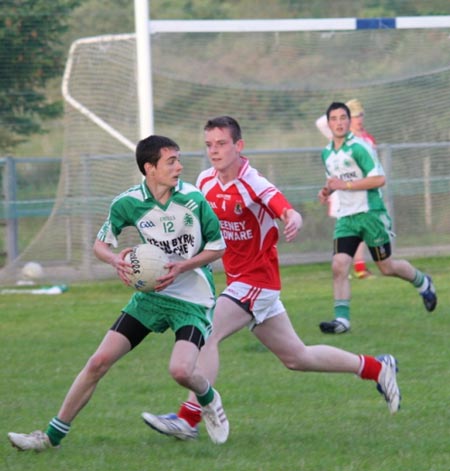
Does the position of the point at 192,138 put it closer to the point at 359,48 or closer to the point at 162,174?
the point at 359,48

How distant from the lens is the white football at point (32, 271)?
14438mm

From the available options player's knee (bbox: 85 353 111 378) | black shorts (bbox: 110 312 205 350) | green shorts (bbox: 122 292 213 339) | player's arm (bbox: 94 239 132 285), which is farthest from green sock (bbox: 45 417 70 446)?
player's arm (bbox: 94 239 132 285)

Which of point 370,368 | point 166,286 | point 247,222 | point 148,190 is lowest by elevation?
point 370,368

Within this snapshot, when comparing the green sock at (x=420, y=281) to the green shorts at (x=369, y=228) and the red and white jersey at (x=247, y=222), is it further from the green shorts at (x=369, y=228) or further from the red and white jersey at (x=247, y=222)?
the red and white jersey at (x=247, y=222)

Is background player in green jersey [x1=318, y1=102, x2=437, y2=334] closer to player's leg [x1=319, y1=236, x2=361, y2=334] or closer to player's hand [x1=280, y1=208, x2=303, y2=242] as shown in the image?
player's leg [x1=319, y1=236, x2=361, y2=334]

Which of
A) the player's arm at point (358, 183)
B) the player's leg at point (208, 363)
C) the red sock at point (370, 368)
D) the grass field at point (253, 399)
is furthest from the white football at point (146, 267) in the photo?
the player's arm at point (358, 183)

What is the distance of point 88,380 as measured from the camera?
19.3 feet

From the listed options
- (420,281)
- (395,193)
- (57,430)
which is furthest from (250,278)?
(395,193)

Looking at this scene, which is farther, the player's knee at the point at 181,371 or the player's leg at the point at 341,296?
→ the player's leg at the point at 341,296

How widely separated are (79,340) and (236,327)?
13.0ft

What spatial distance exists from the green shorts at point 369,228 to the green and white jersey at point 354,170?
0.19 feet

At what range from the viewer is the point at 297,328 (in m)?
10.5

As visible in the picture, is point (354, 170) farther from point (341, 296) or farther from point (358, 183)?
point (341, 296)

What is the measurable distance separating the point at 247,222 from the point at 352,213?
3.79 meters
